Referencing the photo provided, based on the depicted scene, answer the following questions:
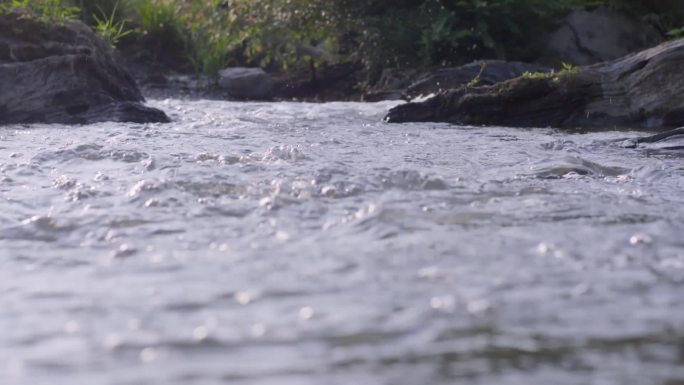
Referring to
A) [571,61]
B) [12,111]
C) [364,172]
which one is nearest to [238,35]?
[571,61]

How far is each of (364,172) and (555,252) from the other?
5.33ft

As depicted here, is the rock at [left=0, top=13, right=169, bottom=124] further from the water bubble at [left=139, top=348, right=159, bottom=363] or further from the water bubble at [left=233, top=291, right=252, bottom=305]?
the water bubble at [left=139, top=348, right=159, bottom=363]

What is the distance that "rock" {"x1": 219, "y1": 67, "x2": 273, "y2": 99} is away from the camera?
11.9m

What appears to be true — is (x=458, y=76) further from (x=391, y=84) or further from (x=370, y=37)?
(x=370, y=37)

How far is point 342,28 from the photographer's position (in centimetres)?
1238

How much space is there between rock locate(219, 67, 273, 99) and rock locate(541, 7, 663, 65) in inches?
138

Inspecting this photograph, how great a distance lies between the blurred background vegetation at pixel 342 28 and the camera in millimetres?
11578

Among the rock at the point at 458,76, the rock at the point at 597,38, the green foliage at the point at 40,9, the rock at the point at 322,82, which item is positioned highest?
the green foliage at the point at 40,9

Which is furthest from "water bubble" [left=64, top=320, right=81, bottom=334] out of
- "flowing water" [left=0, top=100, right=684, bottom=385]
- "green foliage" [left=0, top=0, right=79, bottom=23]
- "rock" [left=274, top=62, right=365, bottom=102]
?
"rock" [left=274, top=62, right=365, bottom=102]

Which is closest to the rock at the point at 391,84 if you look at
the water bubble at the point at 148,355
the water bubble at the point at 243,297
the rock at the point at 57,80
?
the rock at the point at 57,80

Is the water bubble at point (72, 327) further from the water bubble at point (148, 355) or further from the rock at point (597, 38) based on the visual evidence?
the rock at point (597, 38)

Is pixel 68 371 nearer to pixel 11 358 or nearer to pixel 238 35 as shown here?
pixel 11 358

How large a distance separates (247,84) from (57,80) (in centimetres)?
417

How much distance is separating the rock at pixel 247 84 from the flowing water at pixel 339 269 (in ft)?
22.0
